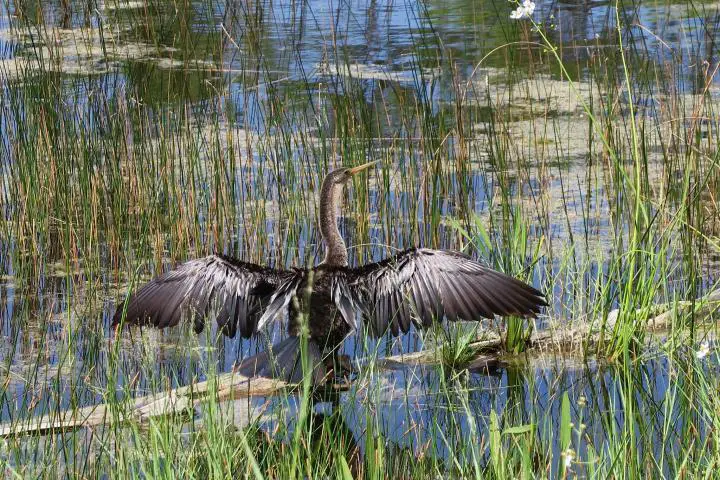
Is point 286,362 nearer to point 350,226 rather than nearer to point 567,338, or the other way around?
point 567,338

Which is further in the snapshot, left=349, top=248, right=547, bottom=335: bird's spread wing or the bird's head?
the bird's head

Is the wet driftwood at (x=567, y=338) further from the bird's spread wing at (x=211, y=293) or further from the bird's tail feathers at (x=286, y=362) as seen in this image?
the bird's spread wing at (x=211, y=293)

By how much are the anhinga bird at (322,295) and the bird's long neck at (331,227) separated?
115mm

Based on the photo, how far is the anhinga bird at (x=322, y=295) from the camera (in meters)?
4.11

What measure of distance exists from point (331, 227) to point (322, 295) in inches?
17.1

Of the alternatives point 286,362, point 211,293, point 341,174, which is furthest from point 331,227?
point 286,362

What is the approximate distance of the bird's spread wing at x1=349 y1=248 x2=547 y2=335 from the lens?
157 inches

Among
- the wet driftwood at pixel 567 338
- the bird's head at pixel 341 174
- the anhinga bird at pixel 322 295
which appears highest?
the bird's head at pixel 341 174

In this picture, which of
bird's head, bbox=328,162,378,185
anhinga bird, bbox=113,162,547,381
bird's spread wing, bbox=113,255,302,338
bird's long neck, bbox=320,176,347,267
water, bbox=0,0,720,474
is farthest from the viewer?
bird's head, bbox=328,162,378,185

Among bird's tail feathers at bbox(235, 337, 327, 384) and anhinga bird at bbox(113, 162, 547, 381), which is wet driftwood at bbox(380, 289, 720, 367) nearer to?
anhinga bird at bbox(113, 162, 547, 381)

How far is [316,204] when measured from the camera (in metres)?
5.76

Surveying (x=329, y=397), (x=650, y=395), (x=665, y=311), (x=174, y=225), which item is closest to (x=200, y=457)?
(x=329, y=397)

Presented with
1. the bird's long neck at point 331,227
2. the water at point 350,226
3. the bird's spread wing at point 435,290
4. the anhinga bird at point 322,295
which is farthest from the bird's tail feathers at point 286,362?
the bird's long neck at point 331,227

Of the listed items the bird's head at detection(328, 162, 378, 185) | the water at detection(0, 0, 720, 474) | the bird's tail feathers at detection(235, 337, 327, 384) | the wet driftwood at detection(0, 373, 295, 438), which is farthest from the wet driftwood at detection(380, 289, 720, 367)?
the bird's head at detection(328, 162, 378, 185)
